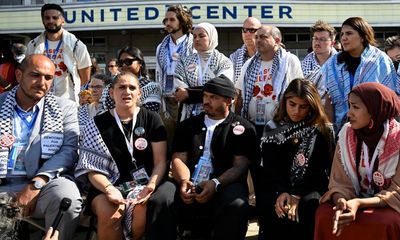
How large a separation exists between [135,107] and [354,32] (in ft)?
6.44

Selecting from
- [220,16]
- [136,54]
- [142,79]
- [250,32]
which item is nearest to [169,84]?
[142,79]

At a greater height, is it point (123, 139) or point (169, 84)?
point (169, 84)

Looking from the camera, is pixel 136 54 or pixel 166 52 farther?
pixel 166 52

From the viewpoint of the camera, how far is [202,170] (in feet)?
13.4

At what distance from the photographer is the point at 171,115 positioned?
5.30m

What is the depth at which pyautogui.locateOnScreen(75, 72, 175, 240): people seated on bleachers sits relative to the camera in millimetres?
3688

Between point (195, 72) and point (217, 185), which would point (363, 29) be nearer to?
point (195, 72)

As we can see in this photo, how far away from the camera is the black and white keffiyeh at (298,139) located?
12.6 ft

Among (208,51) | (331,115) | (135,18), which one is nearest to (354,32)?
(331,115)

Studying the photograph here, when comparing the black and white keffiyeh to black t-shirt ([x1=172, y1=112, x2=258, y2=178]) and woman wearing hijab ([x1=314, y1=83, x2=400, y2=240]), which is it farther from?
woman wearing hijab ([x1=314, y1=83, x2=400, y2=240])

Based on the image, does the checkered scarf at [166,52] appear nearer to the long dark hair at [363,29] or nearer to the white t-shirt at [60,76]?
the white t-shirt at [60,76]

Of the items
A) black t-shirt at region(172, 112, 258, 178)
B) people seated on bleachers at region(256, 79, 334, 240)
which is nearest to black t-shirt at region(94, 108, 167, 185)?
black t-shirt at region(172, 112, 258, 178)

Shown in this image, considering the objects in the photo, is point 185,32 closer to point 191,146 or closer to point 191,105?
point 191,105

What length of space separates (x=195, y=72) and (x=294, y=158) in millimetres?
1521
